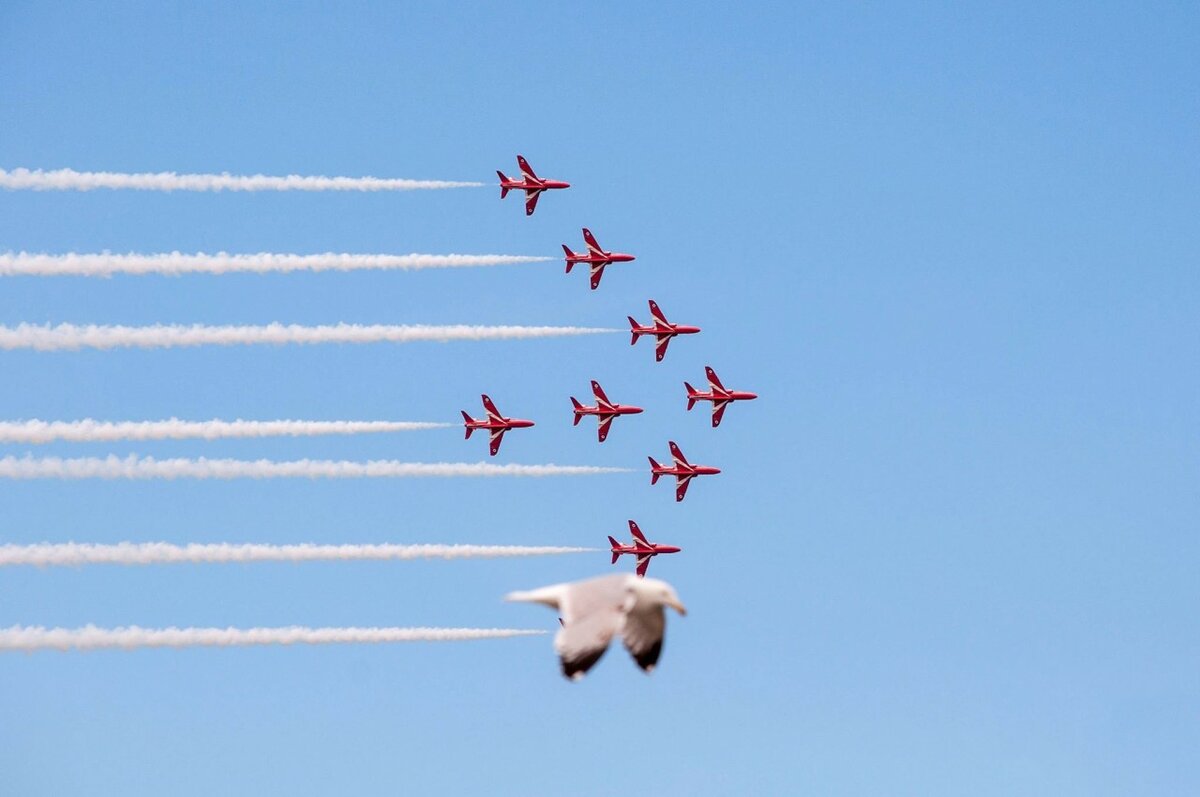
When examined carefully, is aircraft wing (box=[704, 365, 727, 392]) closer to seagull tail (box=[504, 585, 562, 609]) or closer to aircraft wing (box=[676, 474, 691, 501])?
aircraft wing (box=[676, 474, 691, 501])

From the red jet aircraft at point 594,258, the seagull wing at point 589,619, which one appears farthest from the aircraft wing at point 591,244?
the seagull wing at point 589,619

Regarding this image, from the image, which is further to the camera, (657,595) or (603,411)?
(603,411)

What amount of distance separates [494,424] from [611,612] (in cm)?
8432

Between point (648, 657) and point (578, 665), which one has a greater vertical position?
point (648, 657)

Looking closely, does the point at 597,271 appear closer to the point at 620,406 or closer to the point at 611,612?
the point at 620,406

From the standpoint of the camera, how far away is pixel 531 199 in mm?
162500

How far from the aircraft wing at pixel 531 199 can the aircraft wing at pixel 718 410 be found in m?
21.3

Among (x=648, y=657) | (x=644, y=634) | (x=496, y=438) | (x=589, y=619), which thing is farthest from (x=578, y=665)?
(x=496, y=438)

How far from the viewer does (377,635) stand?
118 m

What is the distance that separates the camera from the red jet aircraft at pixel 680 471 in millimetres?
172625

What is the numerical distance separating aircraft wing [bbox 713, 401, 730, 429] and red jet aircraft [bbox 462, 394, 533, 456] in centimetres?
1704

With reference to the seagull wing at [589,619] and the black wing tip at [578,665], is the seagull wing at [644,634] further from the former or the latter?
the black wing tip at [578,665]

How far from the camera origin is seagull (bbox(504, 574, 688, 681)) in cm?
7481

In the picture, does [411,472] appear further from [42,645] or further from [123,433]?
[42,645]
